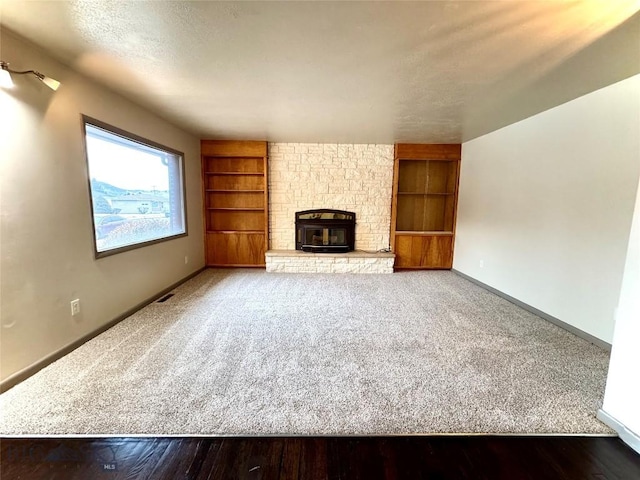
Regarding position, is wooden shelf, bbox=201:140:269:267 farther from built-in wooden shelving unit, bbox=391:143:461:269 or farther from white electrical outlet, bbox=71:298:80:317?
white electrical outlet, bbox=71:298:80:317

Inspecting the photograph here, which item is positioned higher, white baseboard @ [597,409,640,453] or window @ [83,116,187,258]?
window @ [83,116,187,258]

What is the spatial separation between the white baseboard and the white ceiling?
2.21 metres

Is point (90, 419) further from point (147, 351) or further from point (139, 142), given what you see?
point (139, 142)

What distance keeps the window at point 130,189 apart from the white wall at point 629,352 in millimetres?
3846

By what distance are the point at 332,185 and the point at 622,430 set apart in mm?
4414

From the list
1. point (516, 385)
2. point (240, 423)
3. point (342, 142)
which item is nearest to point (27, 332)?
point (240, 423)

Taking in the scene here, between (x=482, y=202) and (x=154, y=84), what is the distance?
446 centimetres

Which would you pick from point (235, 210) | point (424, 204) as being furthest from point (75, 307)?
point (424, 204)

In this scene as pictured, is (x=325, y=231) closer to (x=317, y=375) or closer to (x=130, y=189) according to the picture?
(x=130, y=189)

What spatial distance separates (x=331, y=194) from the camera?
514 cm

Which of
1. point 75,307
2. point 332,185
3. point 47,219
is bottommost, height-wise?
point 75,307

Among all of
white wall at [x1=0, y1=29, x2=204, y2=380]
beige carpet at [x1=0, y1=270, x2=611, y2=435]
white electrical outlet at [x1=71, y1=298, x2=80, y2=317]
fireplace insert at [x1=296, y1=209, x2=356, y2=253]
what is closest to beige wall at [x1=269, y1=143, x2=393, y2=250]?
fireplace insert at [x1=296, y1=209, x2=356, y2=253]

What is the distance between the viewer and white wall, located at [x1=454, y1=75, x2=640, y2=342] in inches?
90.7

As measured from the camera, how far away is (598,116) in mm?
2453
